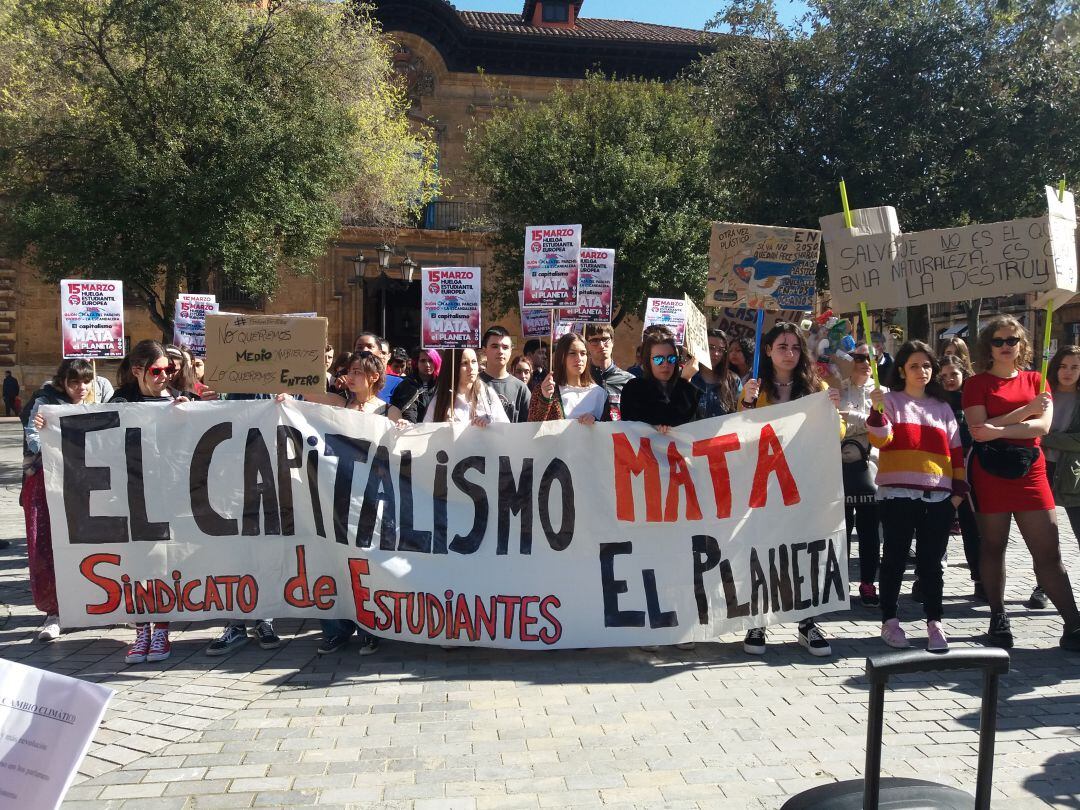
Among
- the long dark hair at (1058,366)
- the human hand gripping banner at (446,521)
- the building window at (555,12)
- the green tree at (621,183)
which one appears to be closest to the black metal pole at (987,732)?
the human hand gripping banner at (446,521)

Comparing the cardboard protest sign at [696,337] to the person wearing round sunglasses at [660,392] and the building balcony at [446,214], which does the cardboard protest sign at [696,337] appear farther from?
the building balcony at [446,214]

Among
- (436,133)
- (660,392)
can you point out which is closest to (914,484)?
(660,392)

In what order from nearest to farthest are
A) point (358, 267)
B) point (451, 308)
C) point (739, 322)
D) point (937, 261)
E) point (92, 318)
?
point (937, 261)
point (451, 308)
point (739, 322)
point (92, 318)
point (358, 267)

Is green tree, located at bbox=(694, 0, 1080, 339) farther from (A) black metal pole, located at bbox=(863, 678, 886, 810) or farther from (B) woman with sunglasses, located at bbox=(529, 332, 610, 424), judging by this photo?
(A) black metal pole, located at bbox=(863, 678, 886, 810)

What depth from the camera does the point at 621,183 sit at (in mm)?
23641

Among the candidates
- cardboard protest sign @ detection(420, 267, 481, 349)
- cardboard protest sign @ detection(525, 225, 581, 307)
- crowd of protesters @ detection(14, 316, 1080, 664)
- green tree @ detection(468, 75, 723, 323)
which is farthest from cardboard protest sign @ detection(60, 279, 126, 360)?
green tree @ detection(468, 75, 723, 323)

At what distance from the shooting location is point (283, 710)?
432 cm

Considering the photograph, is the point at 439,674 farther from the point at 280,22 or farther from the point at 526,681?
the point at 280,22

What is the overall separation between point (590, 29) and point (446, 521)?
32.5 meters

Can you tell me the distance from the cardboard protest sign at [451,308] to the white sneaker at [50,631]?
3.02m

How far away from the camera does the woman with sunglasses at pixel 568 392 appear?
5785 mm

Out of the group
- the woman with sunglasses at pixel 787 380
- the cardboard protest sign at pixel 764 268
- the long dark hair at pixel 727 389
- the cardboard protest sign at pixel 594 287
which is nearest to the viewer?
the woman with sunglasses at pixel 787 380

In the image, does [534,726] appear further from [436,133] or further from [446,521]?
[436,133]

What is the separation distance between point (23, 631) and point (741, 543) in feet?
14.8
